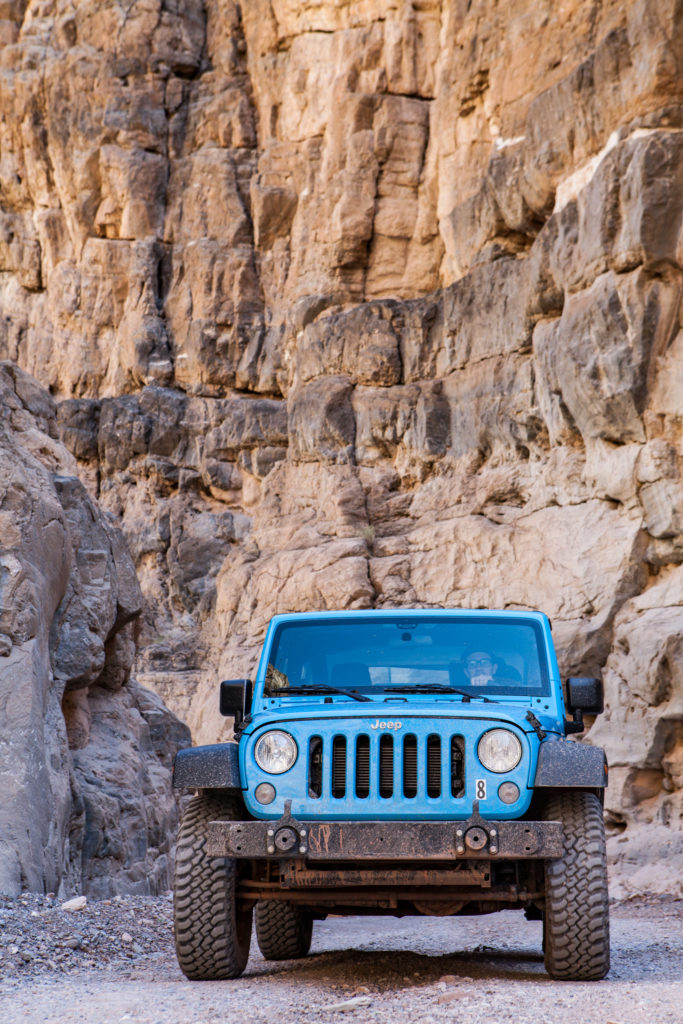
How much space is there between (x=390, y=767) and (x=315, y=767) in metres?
0.42

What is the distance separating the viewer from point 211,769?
6.48 m

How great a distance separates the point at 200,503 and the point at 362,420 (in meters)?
13.7

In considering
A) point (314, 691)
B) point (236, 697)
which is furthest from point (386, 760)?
point (236, 697)

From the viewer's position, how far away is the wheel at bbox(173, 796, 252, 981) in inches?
249

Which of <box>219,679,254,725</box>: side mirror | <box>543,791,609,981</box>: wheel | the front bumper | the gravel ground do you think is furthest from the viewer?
<box>219,679,254,725</box>: side mirror

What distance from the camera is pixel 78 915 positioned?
894 cm

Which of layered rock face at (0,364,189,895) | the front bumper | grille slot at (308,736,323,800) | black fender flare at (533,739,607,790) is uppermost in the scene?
black fender flare at (533,739,607,790)

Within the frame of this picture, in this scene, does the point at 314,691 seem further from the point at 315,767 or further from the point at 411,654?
the point at 315,767

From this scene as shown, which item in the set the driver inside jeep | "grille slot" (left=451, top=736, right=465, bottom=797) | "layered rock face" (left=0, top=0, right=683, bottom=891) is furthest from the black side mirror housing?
"layered rock face" (left=0, top=0, right=683, bottom=891)

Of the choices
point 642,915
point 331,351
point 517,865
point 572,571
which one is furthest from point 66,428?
point 517,865

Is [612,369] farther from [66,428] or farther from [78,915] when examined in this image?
[66,428]

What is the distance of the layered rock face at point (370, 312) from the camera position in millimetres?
22984

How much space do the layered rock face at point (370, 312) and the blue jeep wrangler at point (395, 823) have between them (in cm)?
1227

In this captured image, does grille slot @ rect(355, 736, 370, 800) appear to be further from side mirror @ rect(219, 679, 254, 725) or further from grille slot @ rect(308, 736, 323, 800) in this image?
side mirror @ rect(219, 679, 254, 725)
